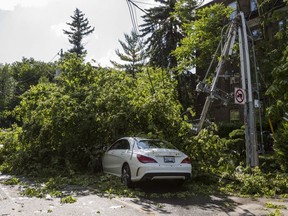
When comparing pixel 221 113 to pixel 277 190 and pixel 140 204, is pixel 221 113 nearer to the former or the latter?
pixel 277 190

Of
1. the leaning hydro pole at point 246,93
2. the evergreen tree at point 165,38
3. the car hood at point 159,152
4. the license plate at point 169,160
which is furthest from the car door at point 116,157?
the evergreen tree at point 165,38

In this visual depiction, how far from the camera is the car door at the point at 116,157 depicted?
9682mm

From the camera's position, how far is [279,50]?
15820mm

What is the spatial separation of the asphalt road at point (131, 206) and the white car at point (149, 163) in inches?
33.4

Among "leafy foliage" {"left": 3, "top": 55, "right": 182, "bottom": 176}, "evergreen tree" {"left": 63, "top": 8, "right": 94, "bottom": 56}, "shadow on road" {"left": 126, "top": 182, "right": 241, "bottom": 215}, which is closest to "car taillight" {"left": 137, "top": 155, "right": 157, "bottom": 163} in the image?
"shadow on road" {"left": 126, "top": 182, "right": 241, "bottom": 215}

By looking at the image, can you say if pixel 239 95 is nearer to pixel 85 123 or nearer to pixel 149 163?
pixel 149 163

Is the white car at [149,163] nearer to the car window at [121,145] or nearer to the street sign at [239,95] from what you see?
the car window at [121,145]

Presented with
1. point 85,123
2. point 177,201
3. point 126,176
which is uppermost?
point 85,123

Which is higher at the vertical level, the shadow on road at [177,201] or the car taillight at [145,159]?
the car taillight at [145,159]

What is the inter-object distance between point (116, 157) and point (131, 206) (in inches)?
131

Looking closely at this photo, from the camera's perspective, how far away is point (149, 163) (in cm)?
841

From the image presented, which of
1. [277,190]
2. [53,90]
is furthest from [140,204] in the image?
[53,90]

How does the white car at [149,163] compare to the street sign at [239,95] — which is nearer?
the white car at [149,163]

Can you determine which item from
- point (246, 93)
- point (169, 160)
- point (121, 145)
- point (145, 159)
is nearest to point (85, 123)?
point (121, 145)
